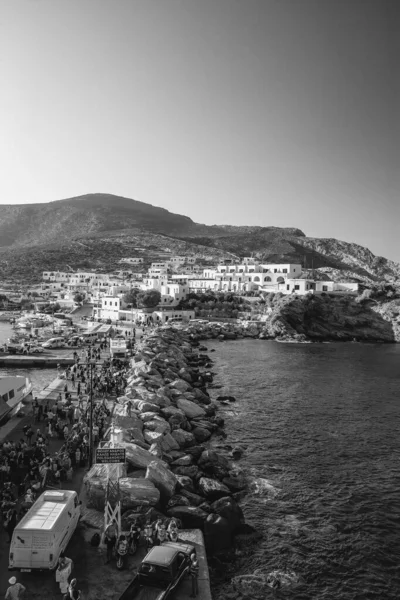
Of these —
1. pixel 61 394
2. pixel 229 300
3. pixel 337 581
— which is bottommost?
pixel 337 581

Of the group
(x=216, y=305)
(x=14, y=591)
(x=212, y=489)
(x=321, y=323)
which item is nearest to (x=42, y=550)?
(x=14, y=591)

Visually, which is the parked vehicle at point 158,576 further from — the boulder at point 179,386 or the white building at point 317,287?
the white building at point 317,287

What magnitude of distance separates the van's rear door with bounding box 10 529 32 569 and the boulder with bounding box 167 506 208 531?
613cm

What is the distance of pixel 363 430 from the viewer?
31.2 m

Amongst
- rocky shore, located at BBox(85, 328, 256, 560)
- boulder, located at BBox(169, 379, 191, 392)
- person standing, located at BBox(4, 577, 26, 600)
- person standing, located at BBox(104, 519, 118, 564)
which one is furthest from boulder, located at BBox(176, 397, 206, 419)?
person standing, located at BBox(4, 577, 26, 600)

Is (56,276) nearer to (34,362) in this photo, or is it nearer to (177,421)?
(34,362)

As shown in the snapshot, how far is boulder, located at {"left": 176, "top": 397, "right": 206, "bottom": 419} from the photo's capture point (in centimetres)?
3108

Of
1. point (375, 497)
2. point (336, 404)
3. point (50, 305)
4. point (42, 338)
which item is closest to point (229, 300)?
point (50, 305)

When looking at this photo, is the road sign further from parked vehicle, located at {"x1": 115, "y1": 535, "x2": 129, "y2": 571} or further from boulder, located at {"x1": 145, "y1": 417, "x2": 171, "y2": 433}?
boulder, located at {"x1": 145, "y1": 417, "x2": 171, "y2": 433}

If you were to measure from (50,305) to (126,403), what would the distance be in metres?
72.6

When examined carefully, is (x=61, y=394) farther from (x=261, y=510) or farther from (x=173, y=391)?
(x=261, y=510)

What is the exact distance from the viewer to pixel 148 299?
301 ft

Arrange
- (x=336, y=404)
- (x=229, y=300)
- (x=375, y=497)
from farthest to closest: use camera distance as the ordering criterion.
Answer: (x=229, y=300)
(x=336, y=404)
(x=375, y=497)

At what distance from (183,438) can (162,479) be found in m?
7.56
